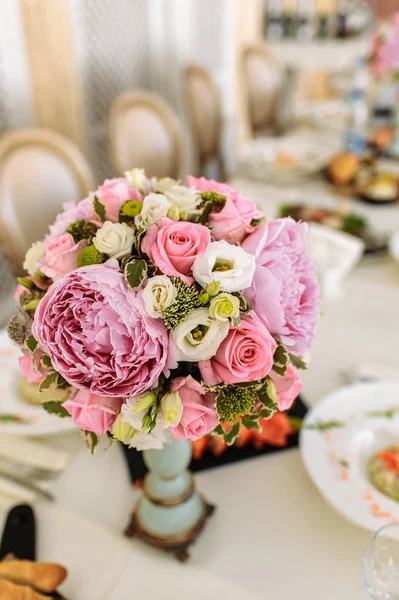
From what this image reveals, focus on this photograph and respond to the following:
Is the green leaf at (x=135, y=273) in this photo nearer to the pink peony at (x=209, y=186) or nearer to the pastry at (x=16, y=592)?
the pink peony at (x=209, y=186)

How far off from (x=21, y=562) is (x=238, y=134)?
12.3 ft

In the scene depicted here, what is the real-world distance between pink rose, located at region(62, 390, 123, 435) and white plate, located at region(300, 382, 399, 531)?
1.25 feet

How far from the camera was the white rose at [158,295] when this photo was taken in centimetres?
51

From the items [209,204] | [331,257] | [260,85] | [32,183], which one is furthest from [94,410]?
[260,85]

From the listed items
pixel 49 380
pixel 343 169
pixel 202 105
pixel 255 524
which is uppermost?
pixel 49 380

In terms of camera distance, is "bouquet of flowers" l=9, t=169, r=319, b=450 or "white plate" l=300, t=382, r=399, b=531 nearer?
"bouquet of flowers" l=9, t=169, r=319, b=450

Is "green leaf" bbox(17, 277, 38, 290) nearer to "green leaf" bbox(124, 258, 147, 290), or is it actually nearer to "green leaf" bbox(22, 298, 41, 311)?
"green leaf" bbox(22, 298, 41, 311)

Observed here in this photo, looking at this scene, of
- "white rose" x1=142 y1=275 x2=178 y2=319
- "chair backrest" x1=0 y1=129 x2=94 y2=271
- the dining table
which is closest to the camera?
"white rose" x1=142 y1=275 x2=178 y2=319

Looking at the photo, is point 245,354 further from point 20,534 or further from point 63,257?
point 20,534

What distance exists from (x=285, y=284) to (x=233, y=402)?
0.14 meters

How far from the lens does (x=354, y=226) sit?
149cm

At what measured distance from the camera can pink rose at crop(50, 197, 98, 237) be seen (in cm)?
63

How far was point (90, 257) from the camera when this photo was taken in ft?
1.82

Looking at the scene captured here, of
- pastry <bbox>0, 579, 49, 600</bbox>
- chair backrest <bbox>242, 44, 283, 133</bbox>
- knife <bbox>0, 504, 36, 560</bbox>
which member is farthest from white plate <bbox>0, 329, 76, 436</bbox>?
chair backrest <bbox>242, 44, 283, 133</bbox>
